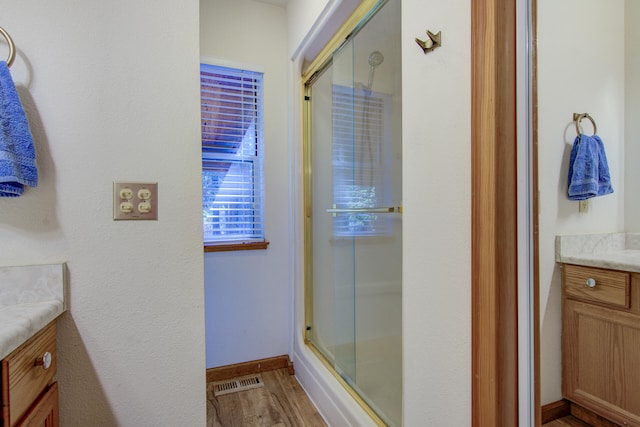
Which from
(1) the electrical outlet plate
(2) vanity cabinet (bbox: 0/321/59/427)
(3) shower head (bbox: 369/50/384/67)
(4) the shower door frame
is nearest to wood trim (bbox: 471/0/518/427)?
(4) the shower door frame

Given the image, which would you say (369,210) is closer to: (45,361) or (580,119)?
(580,119)

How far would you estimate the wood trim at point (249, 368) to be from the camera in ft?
6.90

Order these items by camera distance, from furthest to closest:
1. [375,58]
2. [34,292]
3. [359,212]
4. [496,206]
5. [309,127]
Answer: [309,127]
[359,212]
[375,58]
[34,292]
[496,206]

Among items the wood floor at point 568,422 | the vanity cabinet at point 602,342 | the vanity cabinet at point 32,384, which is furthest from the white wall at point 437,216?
the vanity cabinet at point 32,384

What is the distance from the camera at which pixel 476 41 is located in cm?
79

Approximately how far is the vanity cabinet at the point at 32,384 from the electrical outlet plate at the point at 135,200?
1.19 feet

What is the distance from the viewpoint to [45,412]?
2.71ft

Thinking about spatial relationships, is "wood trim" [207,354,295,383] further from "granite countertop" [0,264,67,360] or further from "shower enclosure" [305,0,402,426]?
"granite countertop" [0,264,67,360]

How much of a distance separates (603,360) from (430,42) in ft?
4.48

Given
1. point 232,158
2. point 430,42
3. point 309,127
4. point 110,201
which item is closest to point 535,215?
point 430,42

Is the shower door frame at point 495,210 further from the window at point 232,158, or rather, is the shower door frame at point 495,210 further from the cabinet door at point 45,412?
the window at point 232,158

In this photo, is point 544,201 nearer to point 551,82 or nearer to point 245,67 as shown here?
point 551,82

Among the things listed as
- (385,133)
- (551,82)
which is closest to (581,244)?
(551,82)

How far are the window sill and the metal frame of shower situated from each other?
33 centimetres
